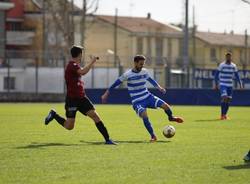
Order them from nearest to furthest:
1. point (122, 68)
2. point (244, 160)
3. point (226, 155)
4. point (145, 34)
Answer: point (244, 160) → point (226, 155) → point (122, 68) → point (145, 34)

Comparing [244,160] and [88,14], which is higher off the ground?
[88,14]

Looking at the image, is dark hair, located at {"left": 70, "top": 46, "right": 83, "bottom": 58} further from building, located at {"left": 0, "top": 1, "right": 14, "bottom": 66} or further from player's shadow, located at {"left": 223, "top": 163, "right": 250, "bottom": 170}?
building, located at {"left": 0, "top": 1, "right": 14, "bottom": 66}

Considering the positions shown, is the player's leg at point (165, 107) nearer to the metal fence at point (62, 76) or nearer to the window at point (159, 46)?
the metal fence at point (62, 76)

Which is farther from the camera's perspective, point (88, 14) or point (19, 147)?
point (88, 14)

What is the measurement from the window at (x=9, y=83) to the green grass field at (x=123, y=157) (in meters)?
31.8

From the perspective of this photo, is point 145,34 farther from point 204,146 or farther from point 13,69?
point 204,146

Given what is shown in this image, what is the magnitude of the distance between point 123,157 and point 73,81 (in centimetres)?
Answer: 315

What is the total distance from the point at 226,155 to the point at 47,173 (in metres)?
3.58

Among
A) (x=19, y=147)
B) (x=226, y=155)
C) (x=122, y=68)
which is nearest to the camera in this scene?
(x=226, y=155)

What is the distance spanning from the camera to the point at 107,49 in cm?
8238

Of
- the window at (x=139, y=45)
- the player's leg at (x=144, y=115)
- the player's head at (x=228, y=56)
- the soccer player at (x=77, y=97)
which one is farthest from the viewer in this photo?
the window at (x=139, y=45)

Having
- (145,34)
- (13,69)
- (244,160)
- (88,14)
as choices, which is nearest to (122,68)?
(13,69)

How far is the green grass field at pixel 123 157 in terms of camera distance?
35.0ft

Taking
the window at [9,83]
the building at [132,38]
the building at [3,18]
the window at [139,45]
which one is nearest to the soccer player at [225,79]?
the window at [9,83]
